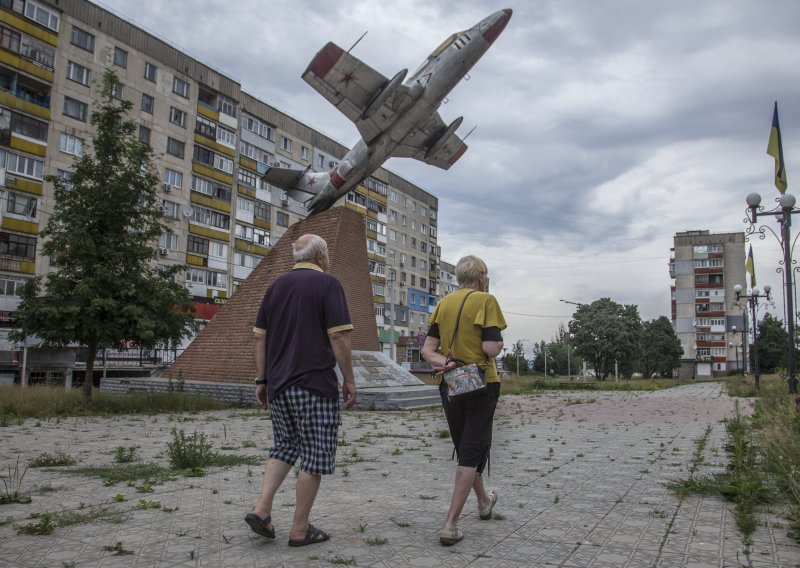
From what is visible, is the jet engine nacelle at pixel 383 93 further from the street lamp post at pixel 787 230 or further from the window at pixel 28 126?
the window at pixel 28 126

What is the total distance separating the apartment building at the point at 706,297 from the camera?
7762 cm

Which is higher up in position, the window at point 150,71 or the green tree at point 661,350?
the window at point 150,71

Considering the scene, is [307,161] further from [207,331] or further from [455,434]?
[455,434]

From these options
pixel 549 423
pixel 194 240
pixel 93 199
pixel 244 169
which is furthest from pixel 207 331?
pixel 244 169

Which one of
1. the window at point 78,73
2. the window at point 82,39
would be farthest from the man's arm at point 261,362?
the window at point 82,39

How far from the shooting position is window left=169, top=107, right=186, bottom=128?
3984 cm

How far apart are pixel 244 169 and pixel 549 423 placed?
3748 centimetres

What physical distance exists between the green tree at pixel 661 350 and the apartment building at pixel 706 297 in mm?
7371

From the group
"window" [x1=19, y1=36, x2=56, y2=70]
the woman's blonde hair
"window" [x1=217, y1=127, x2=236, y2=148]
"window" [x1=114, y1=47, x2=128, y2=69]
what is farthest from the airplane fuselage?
"window" [x1=217, y1=127, x2=236, y2=148]

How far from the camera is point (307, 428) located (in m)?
3.74

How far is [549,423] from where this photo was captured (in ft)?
40.6

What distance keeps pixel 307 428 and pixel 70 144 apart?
35383 millimetres

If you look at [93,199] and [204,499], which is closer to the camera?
[204,499]

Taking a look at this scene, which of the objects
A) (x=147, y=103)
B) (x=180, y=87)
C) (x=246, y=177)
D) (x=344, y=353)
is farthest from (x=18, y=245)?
(x=344, y=353)
